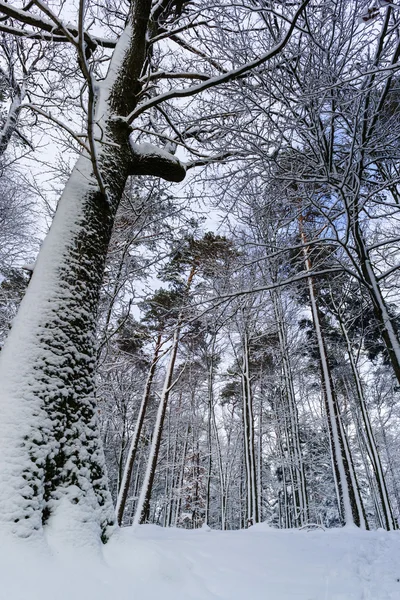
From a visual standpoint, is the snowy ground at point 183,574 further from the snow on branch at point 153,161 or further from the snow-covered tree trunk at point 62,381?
the snow on branch at point 153,161

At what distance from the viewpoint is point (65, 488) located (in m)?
1.48

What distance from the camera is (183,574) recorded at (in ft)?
4.61

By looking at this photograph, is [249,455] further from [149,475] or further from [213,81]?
[213,81]

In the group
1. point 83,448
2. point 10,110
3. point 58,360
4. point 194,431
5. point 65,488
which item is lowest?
point 65,488

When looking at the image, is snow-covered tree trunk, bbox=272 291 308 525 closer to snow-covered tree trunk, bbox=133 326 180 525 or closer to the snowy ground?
snow-covered tree trunk, bbox=133 326 180 525

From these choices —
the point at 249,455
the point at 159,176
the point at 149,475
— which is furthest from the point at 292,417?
the point at 159,176

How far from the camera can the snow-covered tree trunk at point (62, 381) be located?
1.36m

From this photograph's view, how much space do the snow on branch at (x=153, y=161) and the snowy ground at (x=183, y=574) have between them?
279 cm

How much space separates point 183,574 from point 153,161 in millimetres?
3011

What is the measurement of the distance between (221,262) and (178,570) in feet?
25.4

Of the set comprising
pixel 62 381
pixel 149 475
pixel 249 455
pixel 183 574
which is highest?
pixel 249 455

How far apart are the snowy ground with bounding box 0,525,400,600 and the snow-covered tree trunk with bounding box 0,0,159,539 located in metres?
0.14

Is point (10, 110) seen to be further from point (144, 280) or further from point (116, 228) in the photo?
point (144, 280)

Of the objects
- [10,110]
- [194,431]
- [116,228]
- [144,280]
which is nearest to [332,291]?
[144,280]
